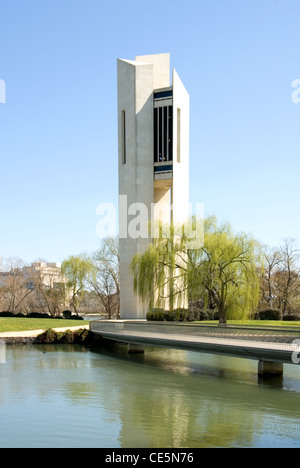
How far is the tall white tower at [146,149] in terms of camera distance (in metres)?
40.1

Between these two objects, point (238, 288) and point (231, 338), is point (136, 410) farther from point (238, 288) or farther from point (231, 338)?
point (238, 288)

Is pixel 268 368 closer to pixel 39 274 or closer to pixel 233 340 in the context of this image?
pixel 233 340


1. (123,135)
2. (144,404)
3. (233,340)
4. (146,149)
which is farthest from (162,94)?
(144,404)

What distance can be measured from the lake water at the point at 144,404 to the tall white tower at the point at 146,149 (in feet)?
60.6

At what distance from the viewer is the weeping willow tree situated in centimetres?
2595

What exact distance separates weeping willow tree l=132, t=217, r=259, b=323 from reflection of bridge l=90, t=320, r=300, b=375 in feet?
15.2

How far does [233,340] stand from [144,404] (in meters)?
5.14

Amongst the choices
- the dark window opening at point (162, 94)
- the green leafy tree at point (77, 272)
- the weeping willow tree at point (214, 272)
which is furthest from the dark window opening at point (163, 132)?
the green leafy tree at point (77, 272)

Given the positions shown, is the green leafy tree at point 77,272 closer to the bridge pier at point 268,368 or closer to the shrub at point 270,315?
the shrub at point 270,315

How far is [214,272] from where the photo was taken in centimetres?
2653

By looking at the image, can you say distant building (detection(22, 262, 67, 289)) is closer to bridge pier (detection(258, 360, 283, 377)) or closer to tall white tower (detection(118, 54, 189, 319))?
tall white tower (detection(118, 54, 189, 319))
